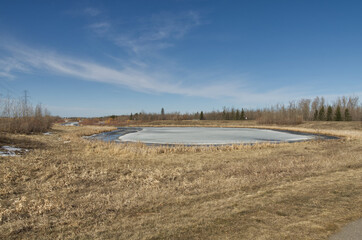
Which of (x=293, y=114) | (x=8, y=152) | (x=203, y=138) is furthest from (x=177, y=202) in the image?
(x=293, y=114)

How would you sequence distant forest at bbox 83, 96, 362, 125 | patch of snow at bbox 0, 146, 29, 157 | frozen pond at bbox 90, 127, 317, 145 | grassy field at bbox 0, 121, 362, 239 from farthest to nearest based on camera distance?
1. distant forest at bbox 83, 96, 362, 125
2. frozen pond at bbox 90, 127, 317, 145
3. patch of snow at bbox 0, 146, 29, 157
4. grassy field at bbox 0, 121, 362, 239

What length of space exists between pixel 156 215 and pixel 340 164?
8474 mm

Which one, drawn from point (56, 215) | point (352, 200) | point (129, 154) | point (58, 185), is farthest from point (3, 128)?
point (352, 200)

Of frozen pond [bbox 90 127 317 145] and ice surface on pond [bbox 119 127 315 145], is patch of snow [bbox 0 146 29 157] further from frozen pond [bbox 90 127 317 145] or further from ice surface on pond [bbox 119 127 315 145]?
ice surface on pond [bbox 119 127 315 145]

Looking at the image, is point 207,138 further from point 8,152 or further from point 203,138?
point 8,152

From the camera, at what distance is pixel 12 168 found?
8547 millimetres

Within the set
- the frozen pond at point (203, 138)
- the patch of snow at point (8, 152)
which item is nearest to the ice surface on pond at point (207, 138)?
the frozen pond at point (203, 138)

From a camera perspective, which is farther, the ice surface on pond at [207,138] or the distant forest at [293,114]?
the distant forest at [293,114]

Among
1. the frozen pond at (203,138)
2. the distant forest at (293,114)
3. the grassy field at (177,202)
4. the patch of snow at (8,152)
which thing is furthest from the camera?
the distant forest at (293,114)

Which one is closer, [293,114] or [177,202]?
[177,202]

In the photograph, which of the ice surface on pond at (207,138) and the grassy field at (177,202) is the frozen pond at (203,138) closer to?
the ice surface on pond at (207,138)

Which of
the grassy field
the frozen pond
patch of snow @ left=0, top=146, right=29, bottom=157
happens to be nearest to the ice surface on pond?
the frozen pond

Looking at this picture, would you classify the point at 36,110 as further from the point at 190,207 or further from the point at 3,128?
the point at 190,207

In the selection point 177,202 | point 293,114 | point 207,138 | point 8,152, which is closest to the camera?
point 177,202
